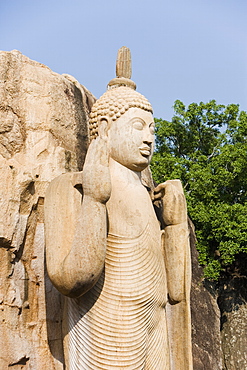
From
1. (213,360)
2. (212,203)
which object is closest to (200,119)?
(212,203)

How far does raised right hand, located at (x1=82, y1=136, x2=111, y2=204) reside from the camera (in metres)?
3.94

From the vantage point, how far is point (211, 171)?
14.6 m

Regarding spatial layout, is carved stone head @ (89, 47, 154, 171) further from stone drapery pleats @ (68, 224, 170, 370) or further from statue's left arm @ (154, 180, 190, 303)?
stone drapery pleats @ (68, 224, 170, 370)

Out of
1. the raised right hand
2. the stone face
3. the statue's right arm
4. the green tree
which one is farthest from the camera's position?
the green tree

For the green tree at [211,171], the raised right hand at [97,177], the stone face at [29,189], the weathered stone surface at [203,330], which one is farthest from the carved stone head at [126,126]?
the green tree at [211,171]

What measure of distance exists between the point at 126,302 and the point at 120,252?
1.26 feet

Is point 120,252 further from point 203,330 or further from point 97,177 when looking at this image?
point 203,330

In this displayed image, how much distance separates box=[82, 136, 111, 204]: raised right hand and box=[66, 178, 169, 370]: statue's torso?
34 centimetres

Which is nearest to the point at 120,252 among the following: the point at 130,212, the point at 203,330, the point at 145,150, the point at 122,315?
the point at 130,212

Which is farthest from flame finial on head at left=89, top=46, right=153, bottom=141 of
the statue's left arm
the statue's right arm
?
the statue's left arm

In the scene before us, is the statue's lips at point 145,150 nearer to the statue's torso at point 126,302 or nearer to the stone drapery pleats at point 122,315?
the statue's torso at point 126,302

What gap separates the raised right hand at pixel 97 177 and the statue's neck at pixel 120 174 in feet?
1.30

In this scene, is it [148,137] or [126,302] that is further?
Answer: [148,137]

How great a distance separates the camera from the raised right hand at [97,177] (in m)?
3.94
